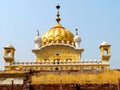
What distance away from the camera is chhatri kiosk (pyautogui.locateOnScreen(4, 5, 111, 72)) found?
31.0 metres

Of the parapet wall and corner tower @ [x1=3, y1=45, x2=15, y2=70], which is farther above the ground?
corner tower @ [x1=3, y1=45, x2=15, y2=70]

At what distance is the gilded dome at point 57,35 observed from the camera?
35903mm

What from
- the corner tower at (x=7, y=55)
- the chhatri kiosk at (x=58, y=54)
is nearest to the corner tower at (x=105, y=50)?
the chhatri kiosk at (x=58, y=54)

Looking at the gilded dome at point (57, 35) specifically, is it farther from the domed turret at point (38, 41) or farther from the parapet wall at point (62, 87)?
the parapet wall at point (62, 87)

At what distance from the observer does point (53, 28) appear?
37.8 metres

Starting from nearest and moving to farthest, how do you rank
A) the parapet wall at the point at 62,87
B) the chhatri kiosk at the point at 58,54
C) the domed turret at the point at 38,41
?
the parapet wall at the point at 62,87, the chhatri kiosk at the point at 58,54, the domed turret at the point at 38,41

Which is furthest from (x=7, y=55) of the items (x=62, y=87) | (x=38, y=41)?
(x=62, y=87)

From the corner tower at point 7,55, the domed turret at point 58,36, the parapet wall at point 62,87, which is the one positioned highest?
the domed turret at point 58,36

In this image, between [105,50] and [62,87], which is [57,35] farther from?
[62,87]

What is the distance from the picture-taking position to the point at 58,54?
34281 mm

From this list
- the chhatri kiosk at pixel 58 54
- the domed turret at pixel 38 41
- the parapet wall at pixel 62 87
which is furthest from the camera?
the domed turret at pixel 38 41

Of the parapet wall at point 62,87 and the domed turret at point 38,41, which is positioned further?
the domed turret at point 38,41

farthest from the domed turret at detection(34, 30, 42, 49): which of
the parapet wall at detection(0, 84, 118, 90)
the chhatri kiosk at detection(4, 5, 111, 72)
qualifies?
the parapet wall at detection(0, 84, 118, 90)

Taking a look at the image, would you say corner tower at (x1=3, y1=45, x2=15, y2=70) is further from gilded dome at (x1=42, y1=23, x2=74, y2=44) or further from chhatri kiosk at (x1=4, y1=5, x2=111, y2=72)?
gilded dome at (x1=42, y1=23, x2=74, y2=44)
